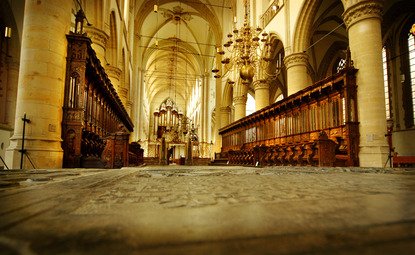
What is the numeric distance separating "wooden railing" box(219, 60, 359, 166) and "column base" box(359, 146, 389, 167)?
0.56 feet

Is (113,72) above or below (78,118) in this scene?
above

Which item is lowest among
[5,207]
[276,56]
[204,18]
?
[5,207]

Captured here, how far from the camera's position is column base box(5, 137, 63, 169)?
16.3 ft

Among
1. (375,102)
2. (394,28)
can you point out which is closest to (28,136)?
(375,102)

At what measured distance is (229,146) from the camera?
64.5 ft

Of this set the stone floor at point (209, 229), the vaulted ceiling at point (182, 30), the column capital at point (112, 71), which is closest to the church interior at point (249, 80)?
the column capital at point (112, 71)

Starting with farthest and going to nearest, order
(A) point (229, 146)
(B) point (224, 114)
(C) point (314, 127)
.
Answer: (B) point (224, 114)
(A) point (229, 146)
(C) point (314, 127)

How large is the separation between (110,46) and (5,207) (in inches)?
528

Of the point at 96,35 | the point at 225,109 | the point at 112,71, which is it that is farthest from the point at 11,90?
the point at 225,109

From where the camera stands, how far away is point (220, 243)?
0.38 meters

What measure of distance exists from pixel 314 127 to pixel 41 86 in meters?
8.76

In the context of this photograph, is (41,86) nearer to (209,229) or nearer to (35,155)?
(35,155)

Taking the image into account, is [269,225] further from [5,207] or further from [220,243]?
[5,207]

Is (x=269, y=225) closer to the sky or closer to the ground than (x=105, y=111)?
closer to the ground
